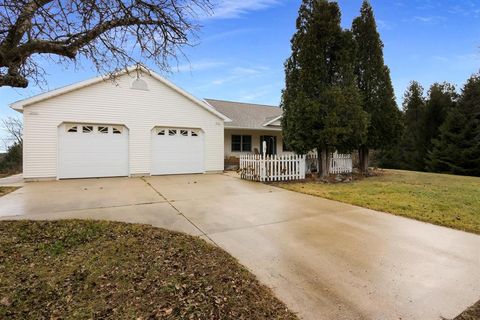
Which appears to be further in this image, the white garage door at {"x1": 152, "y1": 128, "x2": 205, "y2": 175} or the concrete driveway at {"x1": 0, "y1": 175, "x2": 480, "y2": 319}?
the white garage door at {"x1": 152, "y1": 128, "x2": 205, "y2": 175}

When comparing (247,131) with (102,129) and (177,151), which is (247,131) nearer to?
(177,151)

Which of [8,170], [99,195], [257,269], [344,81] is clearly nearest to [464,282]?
[257,269]

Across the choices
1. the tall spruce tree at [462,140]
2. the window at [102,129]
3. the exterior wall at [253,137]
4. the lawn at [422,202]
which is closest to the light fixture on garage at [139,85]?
the window at [102,129]

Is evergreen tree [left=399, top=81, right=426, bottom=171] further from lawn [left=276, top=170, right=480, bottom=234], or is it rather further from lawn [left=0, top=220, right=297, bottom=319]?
lawn [left=0, top=220, right=297, bottom=319]

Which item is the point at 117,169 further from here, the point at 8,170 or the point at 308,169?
the point at 8,170

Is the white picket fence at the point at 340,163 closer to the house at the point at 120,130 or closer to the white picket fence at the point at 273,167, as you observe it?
the white picket fence at the point at 273,167

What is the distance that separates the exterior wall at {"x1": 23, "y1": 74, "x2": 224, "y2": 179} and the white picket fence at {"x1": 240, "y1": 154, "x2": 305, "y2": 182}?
3774mm

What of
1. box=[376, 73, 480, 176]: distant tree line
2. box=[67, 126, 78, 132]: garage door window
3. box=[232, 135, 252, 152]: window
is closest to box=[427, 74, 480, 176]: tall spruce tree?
box=[376, 73, 480, 176]: distant tree line

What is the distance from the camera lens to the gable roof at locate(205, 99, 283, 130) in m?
17.6

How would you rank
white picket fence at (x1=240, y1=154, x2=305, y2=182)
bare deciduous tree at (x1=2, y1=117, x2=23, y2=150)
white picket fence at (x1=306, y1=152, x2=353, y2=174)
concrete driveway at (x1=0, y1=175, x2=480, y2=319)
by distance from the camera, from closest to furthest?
concrete driveway at (x1=0, y1=175, x2=480, y2=319)
white picket fence at (x1=240, y1=154, x2=305, y2=182)
white picket fence at (x1=306, y1=152, x2=353, y2=174)
bare deciduous tree at (x1=2, y1=117, x2=23, y2=150)

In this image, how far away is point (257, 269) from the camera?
3.38m

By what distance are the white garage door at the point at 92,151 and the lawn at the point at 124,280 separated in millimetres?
8573

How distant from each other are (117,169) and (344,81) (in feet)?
36.6

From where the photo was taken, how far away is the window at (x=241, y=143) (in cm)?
1833
